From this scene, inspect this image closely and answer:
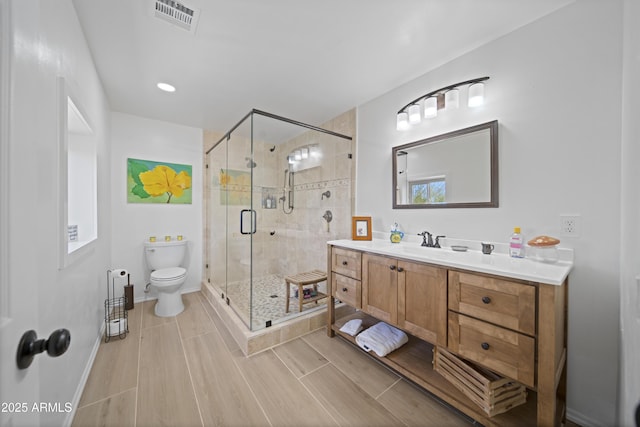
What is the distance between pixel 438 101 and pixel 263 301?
250cm

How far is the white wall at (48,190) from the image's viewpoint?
490 millimetres

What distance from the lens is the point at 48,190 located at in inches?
40.1

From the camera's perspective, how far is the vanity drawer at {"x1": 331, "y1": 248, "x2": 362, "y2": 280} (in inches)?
73.2

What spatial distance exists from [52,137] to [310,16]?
1507 mm

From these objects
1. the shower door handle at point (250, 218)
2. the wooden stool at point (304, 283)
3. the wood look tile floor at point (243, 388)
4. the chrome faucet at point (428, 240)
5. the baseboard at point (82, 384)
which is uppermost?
the shower door handle at point (250, 218)

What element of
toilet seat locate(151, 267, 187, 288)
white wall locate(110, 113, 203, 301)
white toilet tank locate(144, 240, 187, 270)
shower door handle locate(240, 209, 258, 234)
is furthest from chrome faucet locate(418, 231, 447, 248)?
white wall locate(110, 113, 203, 301)

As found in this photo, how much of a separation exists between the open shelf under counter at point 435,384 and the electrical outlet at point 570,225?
3.17ft

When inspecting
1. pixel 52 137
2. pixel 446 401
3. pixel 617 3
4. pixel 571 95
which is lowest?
pixel 446 401

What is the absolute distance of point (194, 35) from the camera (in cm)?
158

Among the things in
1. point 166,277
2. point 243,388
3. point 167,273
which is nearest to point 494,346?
point 243,388

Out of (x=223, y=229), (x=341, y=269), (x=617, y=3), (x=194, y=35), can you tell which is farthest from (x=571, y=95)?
(x=223, y=229)

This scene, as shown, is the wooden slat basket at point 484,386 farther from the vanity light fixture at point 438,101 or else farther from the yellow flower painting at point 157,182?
the yellow flower painting at point 157,182

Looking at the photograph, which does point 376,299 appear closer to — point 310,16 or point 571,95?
point 571,95

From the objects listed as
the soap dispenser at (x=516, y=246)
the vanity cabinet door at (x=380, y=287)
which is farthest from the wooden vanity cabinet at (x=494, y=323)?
the soap dispenser at (x=516, y=246)
